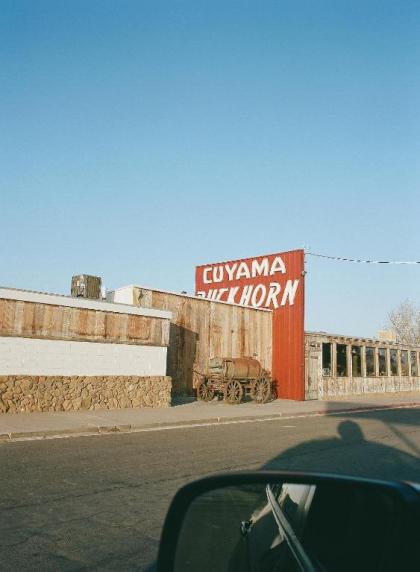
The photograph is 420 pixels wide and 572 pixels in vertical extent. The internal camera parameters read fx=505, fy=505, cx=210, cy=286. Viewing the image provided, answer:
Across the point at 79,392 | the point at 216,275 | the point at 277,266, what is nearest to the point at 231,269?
the point at 216,275

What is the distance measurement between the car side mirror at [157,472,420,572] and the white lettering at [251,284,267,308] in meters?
26.4

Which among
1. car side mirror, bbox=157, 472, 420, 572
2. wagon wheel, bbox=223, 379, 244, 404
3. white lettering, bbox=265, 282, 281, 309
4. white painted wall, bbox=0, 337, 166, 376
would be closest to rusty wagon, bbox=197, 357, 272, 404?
wagon wheel, bbox=223, 379, 244, 404

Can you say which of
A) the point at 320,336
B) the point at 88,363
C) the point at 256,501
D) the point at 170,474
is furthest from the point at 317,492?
the point at 320,336

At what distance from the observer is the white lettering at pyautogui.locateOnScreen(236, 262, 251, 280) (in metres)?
29.8

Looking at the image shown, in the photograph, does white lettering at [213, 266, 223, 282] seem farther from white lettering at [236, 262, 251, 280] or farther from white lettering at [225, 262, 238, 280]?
white lettering at [236, 262, 251, 280]

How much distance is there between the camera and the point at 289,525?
1.86 m

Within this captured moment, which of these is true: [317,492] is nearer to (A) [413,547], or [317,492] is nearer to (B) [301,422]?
(A) [413,547]

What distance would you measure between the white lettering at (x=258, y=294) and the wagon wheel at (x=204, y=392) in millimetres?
7431

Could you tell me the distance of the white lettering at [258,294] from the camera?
28.8m

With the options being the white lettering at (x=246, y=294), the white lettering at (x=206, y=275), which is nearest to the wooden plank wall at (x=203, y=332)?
the white lettering at (x=246, y=294)

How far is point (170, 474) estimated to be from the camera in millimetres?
7441

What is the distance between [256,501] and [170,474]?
5587 mm

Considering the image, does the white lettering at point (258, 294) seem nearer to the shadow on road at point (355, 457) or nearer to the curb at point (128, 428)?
the curb at point (128, 428)

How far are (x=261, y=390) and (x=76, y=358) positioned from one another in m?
9.78
